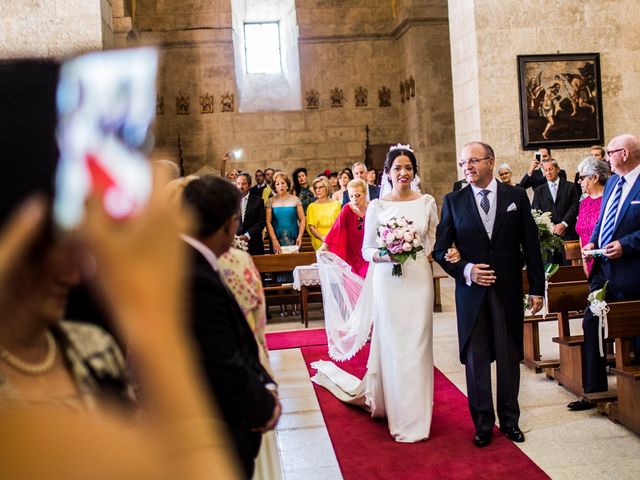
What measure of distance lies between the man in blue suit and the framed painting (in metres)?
6.30

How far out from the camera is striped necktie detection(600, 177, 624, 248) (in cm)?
520

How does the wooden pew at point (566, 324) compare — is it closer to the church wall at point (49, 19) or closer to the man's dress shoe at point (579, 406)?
the man's dress shoe at point (579, 406)

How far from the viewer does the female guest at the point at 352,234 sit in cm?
729

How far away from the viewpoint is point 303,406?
19.2 ft

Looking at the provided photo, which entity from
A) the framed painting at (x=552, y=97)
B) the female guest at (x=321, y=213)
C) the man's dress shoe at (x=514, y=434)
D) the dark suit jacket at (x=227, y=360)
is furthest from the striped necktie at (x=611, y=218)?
the framed painting at (x=552, y=97)


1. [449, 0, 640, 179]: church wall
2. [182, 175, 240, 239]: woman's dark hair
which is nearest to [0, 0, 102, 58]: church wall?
[449, 0, 640, 179]: church wall

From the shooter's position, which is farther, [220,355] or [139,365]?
[220,355]

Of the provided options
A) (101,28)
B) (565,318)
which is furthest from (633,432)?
(101,28)

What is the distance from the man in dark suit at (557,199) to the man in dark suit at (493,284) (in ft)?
16.8

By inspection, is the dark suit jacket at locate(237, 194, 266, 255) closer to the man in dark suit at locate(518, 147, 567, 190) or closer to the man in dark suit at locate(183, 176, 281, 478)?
the man in dark suit at locate(518, 147, 567, 190)

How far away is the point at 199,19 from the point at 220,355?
18.2 metres

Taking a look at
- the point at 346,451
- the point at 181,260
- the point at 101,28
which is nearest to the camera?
the point at 181,260

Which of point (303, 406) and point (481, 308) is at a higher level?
point (481, 308)

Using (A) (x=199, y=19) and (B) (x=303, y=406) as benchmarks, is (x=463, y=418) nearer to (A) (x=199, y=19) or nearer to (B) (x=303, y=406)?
(B) (x=303, y=406)
